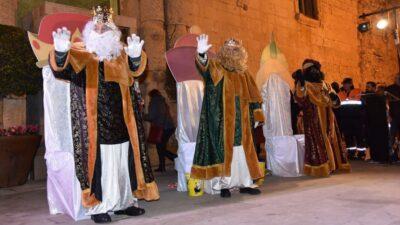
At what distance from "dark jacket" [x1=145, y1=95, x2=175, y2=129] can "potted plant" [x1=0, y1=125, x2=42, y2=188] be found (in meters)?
2.07

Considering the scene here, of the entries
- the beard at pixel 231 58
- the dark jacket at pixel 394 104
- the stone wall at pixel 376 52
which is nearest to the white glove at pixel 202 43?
the beard at pixel 231 58

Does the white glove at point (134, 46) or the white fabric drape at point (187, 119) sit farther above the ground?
the white glove at point (134, 46)

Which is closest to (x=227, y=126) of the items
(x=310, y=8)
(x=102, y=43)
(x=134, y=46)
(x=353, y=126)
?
(x=134, y=46)

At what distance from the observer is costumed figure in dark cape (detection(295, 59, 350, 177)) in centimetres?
642

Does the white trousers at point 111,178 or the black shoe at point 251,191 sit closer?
the white trousers at point 111,178

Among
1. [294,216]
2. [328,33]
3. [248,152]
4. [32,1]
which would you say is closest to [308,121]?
[248,152]

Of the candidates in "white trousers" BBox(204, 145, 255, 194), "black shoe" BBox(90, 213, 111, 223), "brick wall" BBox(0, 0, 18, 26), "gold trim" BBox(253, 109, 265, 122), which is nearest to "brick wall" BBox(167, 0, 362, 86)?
"brick wall" BBox(0, 0, 18, 26)

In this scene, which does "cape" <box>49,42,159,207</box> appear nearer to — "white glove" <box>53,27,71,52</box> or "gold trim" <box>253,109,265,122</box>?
"white glove" <box>53,27,71,52</box>

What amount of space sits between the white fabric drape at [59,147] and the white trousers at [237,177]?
64.2 inches

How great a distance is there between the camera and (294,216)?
3.68 meters

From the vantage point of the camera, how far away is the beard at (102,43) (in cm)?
393

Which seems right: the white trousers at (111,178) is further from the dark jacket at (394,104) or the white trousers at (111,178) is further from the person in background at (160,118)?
the dark jacket at (394,104)

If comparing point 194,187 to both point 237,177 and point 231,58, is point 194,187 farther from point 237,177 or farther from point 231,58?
point 231,58

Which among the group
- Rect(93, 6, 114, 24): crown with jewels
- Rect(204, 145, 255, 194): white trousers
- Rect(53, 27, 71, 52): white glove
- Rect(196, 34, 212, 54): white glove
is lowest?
Rect(204, 145, 255, 194): white trousers
